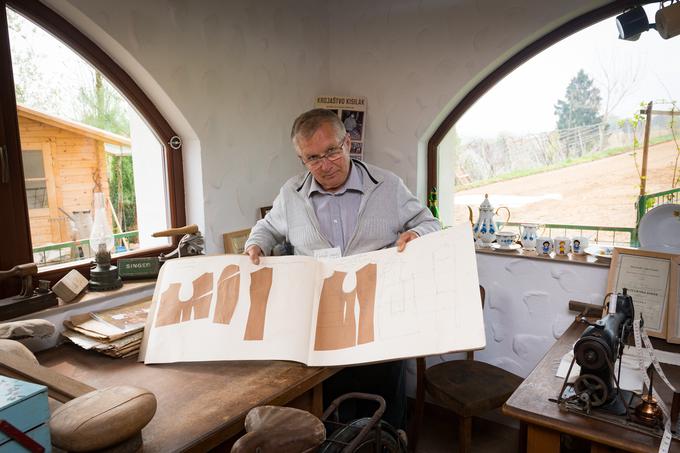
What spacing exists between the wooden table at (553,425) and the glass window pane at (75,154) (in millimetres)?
1759

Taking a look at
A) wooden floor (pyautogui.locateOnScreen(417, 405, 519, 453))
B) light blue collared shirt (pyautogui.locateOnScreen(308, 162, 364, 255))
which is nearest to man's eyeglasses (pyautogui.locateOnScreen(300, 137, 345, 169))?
light blue collared shirt (pyautogui.locateOnScreen(308, 162, 364, 255))

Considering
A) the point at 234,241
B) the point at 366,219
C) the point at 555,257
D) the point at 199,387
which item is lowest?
the point at 199,387

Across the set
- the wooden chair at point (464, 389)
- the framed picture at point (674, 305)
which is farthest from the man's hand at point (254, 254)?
the framed picture at point (674, 305)

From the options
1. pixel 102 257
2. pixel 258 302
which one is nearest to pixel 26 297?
pixel 102 257

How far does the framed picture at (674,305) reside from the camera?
1.82 metres

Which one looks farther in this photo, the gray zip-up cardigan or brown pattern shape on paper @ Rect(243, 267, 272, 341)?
the gray zip-up cardigan

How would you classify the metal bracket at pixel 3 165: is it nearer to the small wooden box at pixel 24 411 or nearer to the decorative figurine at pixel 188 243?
the decorative figurine at pixel 188 243

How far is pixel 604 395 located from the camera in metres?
1.24

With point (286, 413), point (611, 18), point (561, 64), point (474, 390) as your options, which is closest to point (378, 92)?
point (561, 64)

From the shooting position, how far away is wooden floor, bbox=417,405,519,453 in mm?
2557

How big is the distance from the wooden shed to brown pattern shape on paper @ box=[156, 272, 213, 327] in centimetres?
80

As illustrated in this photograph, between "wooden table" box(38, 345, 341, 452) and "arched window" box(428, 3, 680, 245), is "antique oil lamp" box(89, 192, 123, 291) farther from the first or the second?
"arched window" box(428, 3, 680, 245)

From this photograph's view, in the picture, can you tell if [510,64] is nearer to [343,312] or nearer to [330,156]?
[330,156]

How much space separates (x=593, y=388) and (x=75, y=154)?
2.10m
